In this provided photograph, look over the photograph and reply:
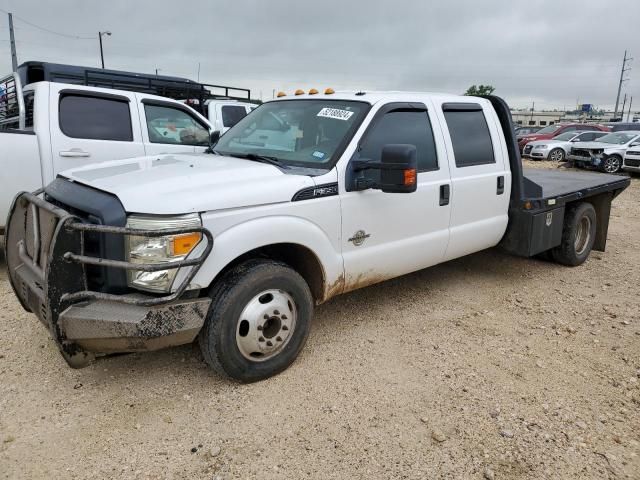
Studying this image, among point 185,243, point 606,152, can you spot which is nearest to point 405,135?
point 185,243

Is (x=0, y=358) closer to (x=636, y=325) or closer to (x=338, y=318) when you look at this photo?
(x=338, y=318)

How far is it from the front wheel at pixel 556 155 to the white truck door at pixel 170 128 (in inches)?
692

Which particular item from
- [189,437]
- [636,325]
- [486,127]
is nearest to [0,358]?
[189,437]

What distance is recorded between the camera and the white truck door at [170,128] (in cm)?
620

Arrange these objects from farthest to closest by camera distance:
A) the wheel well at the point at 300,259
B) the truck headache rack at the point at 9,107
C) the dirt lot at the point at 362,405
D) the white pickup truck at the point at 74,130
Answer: the truck headache rack at the point at 9,107 < the white pickup truck at the point at 74,130 < the wheel well at the point at 300,259 < the dirt lot at the point at 362,405

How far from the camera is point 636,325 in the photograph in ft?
14.1

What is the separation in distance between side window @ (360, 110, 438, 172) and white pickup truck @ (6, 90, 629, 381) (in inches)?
0.5

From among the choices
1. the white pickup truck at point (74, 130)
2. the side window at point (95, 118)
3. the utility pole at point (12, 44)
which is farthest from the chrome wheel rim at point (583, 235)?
the utility pole at point (12, 44)

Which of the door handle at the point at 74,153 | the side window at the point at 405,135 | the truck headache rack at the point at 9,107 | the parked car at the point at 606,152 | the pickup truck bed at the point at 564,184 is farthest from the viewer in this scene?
the parked car at the point at 606,152

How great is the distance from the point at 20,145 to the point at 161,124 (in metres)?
1.82

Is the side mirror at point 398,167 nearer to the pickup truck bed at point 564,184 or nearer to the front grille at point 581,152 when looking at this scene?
the pickup truck bed at point 564,184

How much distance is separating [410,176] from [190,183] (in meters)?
1.35

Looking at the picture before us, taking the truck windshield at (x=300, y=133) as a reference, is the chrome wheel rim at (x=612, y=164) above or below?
below

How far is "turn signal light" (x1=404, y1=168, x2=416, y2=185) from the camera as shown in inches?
125
